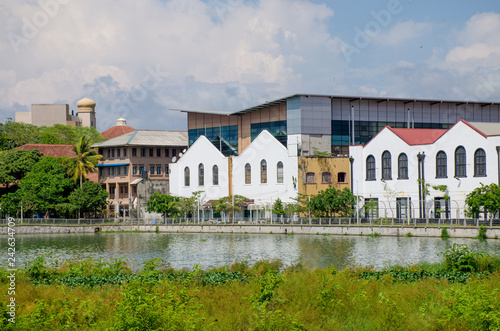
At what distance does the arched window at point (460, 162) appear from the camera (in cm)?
5928

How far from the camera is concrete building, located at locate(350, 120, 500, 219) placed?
58000 millimetres

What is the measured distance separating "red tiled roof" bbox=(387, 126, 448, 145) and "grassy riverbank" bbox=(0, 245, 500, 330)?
42385mm

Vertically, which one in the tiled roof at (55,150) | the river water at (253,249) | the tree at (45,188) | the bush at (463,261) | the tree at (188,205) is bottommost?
the river water at (253,249)

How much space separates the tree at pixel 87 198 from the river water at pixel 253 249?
18.4 metres

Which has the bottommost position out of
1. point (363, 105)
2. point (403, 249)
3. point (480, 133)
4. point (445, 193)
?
point (403, 249)

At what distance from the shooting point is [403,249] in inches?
1684

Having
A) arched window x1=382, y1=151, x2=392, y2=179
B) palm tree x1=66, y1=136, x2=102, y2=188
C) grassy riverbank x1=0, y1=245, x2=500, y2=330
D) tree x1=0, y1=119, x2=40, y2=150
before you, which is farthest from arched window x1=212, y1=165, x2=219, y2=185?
grassy riverbank x1=0, y1=245, x2=500, y2=330

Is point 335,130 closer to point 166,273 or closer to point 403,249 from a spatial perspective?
point 403,249

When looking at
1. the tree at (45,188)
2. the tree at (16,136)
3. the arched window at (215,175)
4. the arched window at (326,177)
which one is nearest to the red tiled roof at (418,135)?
the arched window at (326,177)

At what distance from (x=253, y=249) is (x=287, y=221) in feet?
64.8

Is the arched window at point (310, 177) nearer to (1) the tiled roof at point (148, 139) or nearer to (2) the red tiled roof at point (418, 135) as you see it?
(2) the red tiled roof at point (418, 135)

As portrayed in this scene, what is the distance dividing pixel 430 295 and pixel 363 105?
5988 cm

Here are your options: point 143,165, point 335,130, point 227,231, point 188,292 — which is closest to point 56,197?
point 143,165

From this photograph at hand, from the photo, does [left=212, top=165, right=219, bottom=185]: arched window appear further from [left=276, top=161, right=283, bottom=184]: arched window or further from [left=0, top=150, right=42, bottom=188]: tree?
[left=0, top=150, right=42, bottom=188]: tree
